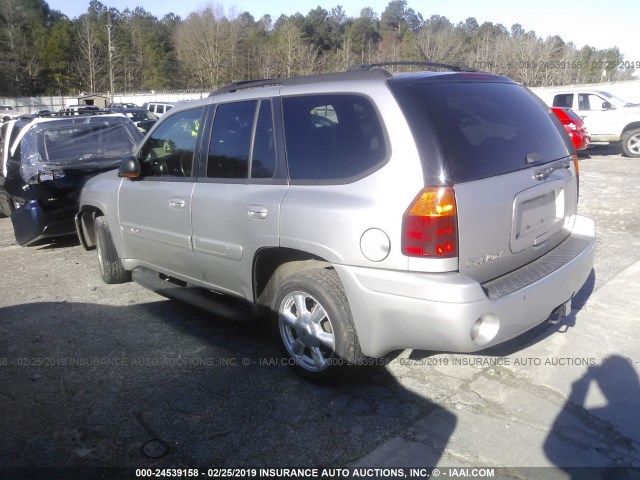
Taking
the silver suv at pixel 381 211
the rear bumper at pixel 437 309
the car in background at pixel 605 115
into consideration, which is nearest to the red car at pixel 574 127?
the car in background at pixel 605 115

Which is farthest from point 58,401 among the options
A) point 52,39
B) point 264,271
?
point 52,39

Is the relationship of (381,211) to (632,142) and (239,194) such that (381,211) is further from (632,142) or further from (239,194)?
(632,142)

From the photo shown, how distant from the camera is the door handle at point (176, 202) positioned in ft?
14.0

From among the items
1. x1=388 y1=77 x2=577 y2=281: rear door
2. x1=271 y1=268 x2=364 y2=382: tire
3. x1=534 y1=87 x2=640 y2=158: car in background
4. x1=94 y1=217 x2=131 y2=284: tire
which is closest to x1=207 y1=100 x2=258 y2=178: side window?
x1=271 y1=268 x2=364 y2=382: tire

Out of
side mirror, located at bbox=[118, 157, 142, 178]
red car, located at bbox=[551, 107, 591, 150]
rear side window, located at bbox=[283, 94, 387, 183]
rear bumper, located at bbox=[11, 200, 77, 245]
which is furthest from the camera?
red car, located at bbox=[551, 107, 591, 150]

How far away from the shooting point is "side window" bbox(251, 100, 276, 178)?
3639 millimetres

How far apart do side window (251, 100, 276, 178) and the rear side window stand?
137mm

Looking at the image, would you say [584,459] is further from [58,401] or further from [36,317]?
[36,317]

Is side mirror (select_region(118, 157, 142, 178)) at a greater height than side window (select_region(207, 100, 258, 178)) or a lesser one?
lesser

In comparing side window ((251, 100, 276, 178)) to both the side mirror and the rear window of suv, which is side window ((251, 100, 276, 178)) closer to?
the rear window of suv

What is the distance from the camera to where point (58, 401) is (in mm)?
3539

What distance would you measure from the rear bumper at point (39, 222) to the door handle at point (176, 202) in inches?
130

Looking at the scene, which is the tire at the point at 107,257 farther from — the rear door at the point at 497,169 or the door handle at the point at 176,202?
the rear door at the point at 497,169

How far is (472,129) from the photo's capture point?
312 cm
